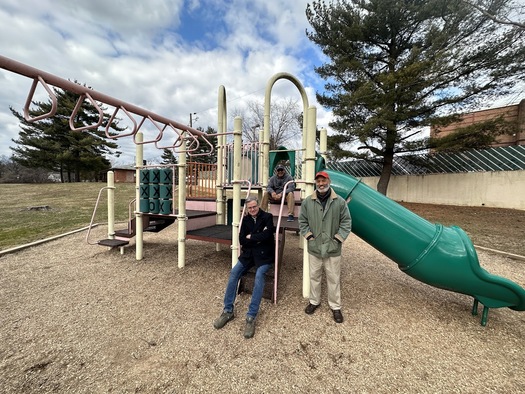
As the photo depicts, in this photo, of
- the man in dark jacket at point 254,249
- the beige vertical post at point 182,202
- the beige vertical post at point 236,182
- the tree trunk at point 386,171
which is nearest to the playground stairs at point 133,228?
the beige vertical post at point 182,202

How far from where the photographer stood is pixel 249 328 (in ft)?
8.86

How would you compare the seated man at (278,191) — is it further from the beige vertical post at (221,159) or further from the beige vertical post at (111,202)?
the beige vertical post at (111,202)

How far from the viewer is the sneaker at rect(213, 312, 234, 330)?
281 centimetres

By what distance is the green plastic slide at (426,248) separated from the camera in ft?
9.30

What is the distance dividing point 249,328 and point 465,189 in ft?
48.9

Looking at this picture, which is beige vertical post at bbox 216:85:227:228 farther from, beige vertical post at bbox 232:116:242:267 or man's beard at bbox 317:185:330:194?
man's beard at bbox 317:185:330:194

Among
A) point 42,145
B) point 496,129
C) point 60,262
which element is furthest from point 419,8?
point 42,145

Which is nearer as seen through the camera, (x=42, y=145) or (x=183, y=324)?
(x=183, y=324)

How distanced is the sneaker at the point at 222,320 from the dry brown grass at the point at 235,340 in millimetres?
67

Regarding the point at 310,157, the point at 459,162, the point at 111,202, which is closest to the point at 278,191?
→ the point at 310,157

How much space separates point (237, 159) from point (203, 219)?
195 cm

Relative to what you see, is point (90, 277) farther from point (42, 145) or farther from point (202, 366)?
point (42, 145)

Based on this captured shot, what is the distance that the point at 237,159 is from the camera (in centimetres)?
374

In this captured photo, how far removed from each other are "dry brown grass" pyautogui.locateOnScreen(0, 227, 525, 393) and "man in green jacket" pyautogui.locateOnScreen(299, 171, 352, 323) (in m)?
0.44
